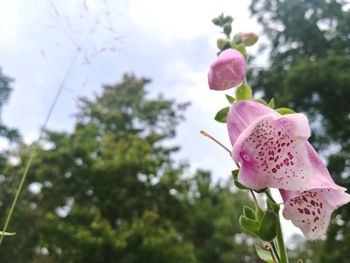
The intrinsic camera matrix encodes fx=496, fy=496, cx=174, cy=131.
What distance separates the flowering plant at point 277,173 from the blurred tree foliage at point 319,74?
8444 mm

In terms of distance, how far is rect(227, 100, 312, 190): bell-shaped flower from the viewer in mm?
529

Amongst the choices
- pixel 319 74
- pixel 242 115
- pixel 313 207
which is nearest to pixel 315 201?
pixel 313 207

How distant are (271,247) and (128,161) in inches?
412

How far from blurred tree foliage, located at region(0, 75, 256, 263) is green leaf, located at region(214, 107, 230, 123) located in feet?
30.4

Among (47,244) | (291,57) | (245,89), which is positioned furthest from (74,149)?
(245,89)

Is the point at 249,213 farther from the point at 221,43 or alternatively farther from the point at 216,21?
the point at 216,21

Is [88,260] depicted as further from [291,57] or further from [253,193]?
[253,193]

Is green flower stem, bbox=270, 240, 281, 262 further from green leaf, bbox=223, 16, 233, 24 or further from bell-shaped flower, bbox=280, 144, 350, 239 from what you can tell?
green leaf, bbox=223, 16, 233, 24

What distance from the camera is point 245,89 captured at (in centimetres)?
66

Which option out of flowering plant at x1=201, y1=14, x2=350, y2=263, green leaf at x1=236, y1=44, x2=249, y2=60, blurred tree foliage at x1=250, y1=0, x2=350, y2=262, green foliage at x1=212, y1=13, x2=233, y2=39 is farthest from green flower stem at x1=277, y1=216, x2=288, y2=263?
blurred tree foliage at x1=250, y1=0, x2=350, y2=262

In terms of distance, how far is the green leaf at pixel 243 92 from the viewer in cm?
66

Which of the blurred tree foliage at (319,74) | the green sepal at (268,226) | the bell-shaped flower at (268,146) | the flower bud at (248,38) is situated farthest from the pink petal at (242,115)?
the blurred tree foliage at (319,74)

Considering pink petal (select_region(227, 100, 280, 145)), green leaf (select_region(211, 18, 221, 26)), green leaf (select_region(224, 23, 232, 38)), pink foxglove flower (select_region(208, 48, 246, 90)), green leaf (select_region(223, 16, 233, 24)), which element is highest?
green leaf (select_region(223, 16, 233, 24))

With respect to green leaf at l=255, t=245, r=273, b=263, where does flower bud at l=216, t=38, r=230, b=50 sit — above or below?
above
